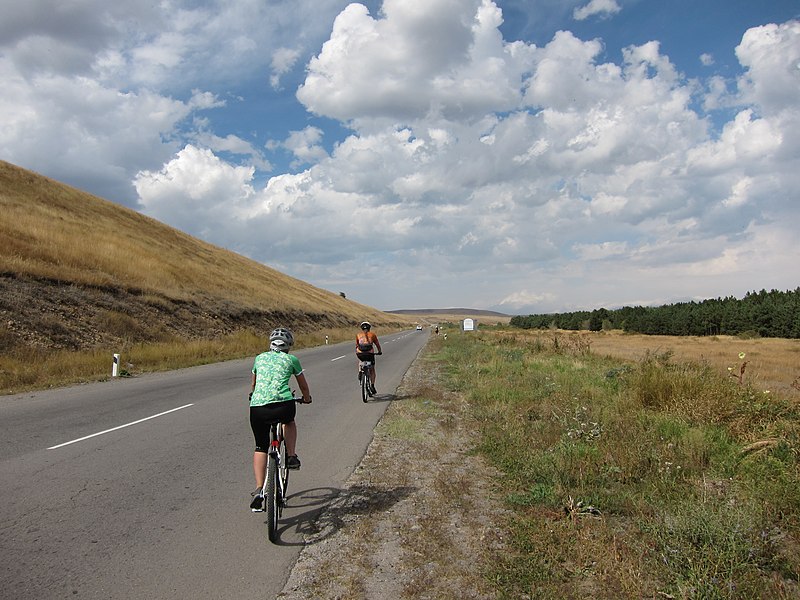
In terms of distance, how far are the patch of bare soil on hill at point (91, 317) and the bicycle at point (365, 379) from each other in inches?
528

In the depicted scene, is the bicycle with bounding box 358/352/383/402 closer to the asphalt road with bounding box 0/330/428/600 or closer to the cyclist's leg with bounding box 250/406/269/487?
the asphalt road with bounding box 0/330/428/600

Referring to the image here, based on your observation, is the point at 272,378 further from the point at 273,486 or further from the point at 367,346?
the point at 367,346

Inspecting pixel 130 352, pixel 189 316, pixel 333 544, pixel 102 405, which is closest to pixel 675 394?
pixel 333 544

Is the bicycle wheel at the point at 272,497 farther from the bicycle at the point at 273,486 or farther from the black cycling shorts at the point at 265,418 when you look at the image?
the black cycling shorts at the point at 265,418

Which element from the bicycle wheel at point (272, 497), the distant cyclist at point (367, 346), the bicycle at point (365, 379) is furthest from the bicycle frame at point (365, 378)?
the bicycle wheel at point (272, 497)

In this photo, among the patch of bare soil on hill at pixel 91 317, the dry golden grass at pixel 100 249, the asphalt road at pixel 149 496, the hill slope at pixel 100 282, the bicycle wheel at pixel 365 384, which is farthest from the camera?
the dry golden grass at pixel 100 249

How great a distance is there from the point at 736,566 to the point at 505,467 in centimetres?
321

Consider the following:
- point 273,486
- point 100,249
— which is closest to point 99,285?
point 100,249

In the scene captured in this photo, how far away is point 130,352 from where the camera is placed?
21516 mm

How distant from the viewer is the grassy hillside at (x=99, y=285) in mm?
21219

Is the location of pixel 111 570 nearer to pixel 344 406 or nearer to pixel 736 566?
pixel 736 566

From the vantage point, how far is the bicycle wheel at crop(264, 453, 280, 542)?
4484mm

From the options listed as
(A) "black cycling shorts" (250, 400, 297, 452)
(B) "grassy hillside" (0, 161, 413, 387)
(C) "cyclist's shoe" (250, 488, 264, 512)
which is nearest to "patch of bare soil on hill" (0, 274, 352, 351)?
(B) "grassy hillside" (0, 161, 413, 387)

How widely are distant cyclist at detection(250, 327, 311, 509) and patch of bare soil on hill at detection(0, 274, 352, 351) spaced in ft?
56.2
